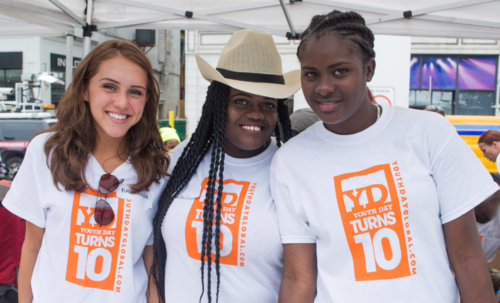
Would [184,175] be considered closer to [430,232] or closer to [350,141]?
[350,141]

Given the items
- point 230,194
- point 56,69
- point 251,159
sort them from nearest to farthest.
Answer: point 230,194, point 251,159, point 56,69

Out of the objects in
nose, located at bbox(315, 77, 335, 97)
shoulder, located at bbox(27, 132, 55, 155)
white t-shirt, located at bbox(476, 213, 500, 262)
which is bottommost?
white t-shirt, located at bbox(476, 213, 500, 262)

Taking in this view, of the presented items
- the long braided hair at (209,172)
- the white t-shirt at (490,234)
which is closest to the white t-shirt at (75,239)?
the long braided hair at (209,172)

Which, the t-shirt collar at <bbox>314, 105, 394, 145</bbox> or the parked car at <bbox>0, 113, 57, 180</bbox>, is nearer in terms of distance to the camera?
Result: the t-shirt collar at <bbox>314, 105, 394, 145</bbox>

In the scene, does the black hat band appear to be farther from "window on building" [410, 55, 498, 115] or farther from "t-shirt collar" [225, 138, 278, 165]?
"window on building" [410, 55, 498, 115]

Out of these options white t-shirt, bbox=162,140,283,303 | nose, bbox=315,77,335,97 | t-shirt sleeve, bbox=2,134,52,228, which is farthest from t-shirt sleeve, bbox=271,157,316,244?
t-shirt sleeve, bbox=2,134,52,228

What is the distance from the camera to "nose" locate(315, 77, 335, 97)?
54.4 inches

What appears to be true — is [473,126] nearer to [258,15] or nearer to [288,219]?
[258,15]

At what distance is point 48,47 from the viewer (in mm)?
14211

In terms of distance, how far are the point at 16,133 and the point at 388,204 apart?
34.3 ft

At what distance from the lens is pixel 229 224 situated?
1688mm

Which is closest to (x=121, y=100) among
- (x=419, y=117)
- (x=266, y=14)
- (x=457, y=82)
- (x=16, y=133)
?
(x=419, y=117)

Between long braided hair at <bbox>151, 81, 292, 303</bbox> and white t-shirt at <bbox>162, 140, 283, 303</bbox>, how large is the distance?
1.6 inches

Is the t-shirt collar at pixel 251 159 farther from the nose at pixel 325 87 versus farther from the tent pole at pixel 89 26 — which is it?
the tent pole at pixel 89 26
